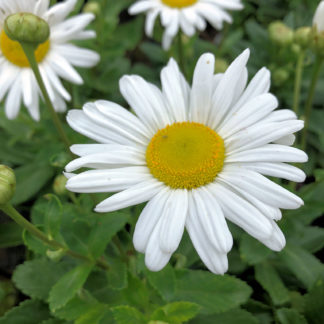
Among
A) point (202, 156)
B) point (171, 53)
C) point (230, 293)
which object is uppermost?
point (202, 156)

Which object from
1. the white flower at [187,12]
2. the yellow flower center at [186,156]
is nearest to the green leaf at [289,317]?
the yellow flower center at [186,156]

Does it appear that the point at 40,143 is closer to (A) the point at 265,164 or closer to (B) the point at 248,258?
(B) the point at 248,258

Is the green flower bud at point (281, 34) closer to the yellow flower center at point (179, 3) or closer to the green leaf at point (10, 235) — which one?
the yellow flower center at point (179, 3)

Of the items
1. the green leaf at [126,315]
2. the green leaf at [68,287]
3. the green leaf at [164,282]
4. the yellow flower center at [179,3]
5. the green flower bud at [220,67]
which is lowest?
the green leaf at [68,287]

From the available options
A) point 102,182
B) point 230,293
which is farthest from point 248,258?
point 102,182

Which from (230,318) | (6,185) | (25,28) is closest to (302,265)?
(230,318)

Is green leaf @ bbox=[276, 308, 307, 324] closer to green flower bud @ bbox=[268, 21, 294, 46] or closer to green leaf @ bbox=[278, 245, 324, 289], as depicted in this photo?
green leaf @ bbox=[278, 245, 324, 289]

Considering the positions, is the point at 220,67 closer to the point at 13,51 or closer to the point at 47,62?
the point at 47,62

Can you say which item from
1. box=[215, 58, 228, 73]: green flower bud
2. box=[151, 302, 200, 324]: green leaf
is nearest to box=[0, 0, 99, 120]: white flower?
box=[215, 58, 228, 73]: green flower bud
